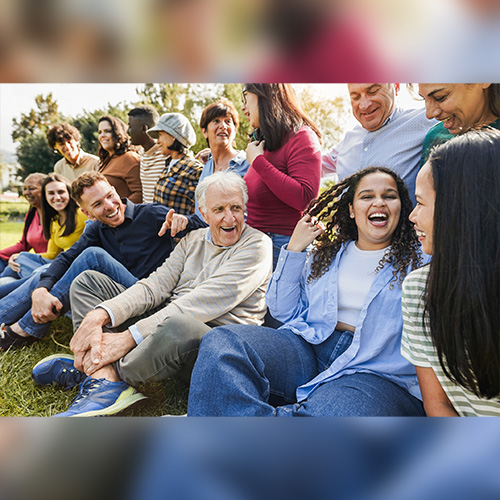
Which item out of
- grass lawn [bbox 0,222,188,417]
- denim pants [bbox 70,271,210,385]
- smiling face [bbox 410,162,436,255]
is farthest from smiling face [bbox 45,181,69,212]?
smiling face [bbox 410,162,436,255]

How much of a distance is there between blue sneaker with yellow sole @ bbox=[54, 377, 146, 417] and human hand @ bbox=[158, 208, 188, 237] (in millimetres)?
732

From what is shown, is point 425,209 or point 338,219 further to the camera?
point 338,219

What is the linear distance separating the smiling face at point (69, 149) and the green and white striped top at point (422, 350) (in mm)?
1597

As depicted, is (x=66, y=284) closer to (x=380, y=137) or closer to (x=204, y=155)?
(x=204, y=155)

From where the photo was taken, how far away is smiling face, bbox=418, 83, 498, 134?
7.34ft

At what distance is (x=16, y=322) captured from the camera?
2.55m

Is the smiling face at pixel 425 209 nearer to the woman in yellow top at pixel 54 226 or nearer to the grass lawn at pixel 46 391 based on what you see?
the grass lawn at pixel 46 391

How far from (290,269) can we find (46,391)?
126cm

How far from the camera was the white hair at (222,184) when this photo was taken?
2432 millimetres

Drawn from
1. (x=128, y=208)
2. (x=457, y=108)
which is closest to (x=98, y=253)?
(x=128, y=208)

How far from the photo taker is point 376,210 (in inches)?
91.5

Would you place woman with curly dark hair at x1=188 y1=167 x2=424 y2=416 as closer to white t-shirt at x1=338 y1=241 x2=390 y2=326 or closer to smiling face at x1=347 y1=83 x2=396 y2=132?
white t-shirt at x1=338 y1=241 x2=390 y2=326
